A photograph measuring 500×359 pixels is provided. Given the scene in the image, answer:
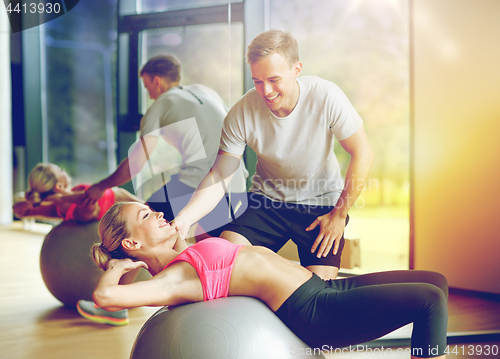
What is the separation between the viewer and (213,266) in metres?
1.14

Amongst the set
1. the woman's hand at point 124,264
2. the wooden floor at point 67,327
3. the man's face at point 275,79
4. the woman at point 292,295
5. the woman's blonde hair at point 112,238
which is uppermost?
the man's face at point 275,79

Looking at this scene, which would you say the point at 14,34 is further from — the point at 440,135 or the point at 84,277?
the point at 440,135

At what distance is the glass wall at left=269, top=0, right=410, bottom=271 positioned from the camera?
2051 mm

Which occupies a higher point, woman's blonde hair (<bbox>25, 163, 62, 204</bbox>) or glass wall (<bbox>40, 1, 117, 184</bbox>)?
glass wall (<bbox>40, 1, 117, 184</bbox>)

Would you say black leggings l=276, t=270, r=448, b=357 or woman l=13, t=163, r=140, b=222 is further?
woman l=13, t=163, r=140, b=222

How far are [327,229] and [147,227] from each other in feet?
Result: 2.15

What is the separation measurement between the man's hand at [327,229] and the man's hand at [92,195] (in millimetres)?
1219

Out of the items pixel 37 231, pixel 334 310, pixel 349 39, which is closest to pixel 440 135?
pixel 349 39

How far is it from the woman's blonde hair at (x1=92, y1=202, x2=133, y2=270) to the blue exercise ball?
9.7 inches

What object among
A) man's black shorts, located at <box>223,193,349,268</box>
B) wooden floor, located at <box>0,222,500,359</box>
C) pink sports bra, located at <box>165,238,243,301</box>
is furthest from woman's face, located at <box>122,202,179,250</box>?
wooden floor, located at <box>0,222,500,359</box>

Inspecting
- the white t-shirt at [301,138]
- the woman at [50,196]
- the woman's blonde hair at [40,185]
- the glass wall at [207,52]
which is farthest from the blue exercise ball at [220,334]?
the woman's blonde hair at [40,185]

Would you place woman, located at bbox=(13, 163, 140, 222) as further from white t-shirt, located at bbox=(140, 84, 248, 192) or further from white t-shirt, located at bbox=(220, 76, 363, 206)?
white t-shirt, located at bbox=(220, 76, 363, 206)

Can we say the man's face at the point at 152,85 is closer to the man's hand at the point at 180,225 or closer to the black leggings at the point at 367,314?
the man's hand at the point at 180,225

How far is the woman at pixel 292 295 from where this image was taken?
109cm
